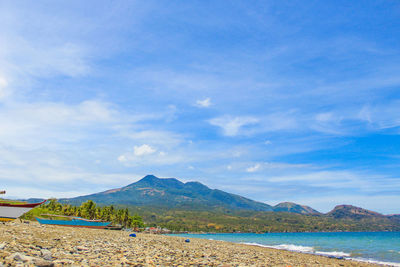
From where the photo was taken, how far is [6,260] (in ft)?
35.1

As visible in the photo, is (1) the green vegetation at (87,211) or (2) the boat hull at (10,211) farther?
(1) the green vegetation at (87,211)

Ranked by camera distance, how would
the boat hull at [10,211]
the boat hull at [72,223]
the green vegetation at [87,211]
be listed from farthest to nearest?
1. the green vegetation at [87,211]
2. the boat hull at [72,223]
3. the boat hull at [10,211]

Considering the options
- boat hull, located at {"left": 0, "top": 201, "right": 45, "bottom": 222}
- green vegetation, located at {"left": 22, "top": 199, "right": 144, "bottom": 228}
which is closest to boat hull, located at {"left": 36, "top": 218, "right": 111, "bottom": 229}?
boat hull, located at {"left": 0, "top": 201, "right": 45, "bottom": 222}

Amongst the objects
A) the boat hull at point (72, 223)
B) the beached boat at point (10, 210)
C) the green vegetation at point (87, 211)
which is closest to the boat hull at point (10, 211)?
the beached boat at point (10, 210)

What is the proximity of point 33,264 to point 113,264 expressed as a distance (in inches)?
157

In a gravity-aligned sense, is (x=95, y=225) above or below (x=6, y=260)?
below

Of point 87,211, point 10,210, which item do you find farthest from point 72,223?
point 87,211

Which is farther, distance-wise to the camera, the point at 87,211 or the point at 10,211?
the point at 87,211

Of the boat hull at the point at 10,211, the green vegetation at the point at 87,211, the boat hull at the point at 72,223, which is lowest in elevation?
the green vegetation at the point at 87,211

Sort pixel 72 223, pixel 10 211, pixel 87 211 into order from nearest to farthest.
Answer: pixel 10 211 → pixel 72 223 → pixel 87 211

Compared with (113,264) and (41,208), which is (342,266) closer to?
(113,264)

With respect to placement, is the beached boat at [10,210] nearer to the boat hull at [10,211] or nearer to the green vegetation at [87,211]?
the boat hull at [10,211]

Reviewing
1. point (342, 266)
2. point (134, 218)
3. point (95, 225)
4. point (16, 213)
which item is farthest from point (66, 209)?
point (342, 266)

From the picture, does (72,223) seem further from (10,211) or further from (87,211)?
(87,211)
